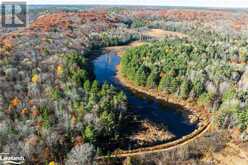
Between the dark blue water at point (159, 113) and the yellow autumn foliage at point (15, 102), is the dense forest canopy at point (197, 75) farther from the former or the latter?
the yellow autumn foliage at point (15, 102)

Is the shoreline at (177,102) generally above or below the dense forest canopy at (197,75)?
below

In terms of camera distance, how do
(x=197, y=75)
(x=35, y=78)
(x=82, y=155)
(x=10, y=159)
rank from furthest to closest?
(x=197, y=75) < (x=35, y=78) < (x=82, y=155) < (x=10, y=159)

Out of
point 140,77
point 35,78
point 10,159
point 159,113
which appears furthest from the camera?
point 140,77

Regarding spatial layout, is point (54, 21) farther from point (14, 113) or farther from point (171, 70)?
point (14, 113)

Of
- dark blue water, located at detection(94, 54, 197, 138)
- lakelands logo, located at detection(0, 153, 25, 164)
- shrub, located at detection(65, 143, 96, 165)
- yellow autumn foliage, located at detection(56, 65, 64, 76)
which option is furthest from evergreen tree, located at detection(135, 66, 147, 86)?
lakelands logo, located at detection(0, 153, 25, 164)

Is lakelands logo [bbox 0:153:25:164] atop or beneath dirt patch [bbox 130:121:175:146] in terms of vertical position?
atop

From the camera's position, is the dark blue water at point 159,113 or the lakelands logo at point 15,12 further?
the lakelands logo at point 15,12

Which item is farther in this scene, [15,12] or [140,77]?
[15,12]

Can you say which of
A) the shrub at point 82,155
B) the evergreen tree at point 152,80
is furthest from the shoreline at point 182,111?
the shrub at point 82,155

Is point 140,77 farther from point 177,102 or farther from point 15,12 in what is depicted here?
point 15,12

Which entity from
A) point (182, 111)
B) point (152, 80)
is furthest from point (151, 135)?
point (152, 80)

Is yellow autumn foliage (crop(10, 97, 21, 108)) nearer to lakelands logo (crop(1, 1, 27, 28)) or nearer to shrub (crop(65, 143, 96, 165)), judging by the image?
shrub (crop(65, 143, 96, 165))
